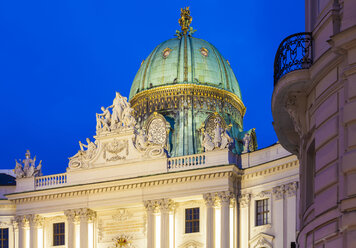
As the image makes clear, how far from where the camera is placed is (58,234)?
188 ft

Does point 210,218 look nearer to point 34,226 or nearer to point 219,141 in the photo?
point 219,141

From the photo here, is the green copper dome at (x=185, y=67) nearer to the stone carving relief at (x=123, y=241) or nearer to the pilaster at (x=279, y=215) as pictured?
the stone carving relief at (x=123, y=241)

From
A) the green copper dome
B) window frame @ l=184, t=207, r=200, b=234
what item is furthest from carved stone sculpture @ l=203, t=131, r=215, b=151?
the green copper dome

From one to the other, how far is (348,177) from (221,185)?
35.6 metres

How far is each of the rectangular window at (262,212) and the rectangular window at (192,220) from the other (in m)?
3.97

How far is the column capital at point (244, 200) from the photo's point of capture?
5206 cm

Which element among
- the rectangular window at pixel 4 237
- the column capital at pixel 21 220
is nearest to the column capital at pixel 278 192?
the column capital at pixel 21 220

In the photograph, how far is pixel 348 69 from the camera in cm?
1681

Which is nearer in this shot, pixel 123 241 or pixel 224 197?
pixel 224 197

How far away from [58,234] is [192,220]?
10112 millimetres

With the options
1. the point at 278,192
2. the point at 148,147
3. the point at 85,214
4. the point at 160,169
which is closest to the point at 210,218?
the point at 278,192

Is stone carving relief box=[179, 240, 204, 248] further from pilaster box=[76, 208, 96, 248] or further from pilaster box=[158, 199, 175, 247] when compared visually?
pilaster box=[76, 208, 96, 248]

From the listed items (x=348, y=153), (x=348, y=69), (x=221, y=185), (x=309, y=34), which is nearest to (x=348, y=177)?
(x=348, y=153)

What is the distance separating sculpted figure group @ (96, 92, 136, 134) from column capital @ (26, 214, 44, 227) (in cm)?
721
